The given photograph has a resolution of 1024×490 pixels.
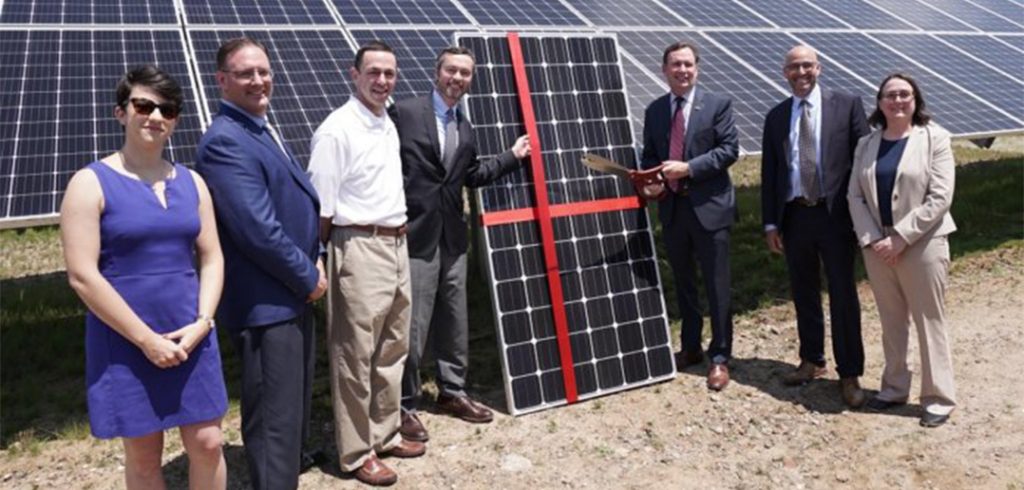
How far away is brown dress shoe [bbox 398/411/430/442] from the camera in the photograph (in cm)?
488

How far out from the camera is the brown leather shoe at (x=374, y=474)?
4.41 meters

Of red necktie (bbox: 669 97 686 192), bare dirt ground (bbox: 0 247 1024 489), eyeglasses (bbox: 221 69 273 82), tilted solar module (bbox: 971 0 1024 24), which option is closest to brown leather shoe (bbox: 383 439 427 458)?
bare dirt ground (bbox: 0 247 1024 489)

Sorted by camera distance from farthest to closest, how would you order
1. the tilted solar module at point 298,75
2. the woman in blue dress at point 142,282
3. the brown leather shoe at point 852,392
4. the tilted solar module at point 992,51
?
the tilted solar module at point 992,51, the tilted solar module at point 298,75, the brown leather shoe at point 852,392, the woman in blue dress at point 142,282

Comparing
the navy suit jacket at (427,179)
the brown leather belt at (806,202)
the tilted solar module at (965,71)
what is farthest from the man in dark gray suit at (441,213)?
the tilted solar module at (965,71)

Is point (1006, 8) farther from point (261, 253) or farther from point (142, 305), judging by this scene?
Answer: point (142, 305)

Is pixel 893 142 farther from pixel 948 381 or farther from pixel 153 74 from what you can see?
pixel 153 74

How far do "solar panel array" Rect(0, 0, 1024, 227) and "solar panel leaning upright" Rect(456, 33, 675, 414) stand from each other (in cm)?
133

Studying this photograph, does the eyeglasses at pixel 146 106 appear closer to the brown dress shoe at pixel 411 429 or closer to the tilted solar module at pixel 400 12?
the brown dress shoe at pixel 411 429

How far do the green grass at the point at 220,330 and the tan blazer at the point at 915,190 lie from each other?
2.15 metres

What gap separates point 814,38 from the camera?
383 inches

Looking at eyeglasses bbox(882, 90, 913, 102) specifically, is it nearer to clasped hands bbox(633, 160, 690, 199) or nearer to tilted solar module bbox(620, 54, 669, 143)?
clasped hands bbox(633, 160, 690, 199)

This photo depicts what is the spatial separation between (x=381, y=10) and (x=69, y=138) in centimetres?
385

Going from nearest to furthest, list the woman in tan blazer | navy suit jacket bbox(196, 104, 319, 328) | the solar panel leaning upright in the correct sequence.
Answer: navy suit jacket bbox(196, 104, 319, 328) → the woman in tan blazer → the solar panel leaning upright

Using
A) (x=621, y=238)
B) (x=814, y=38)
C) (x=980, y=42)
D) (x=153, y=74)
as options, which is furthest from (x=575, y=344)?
(x=980, y=42)
